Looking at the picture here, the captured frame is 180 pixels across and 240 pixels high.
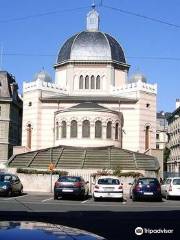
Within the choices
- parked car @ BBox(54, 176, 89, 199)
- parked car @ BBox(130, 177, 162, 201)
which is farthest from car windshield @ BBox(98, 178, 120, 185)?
parked car @ BBox(54, 176, 89, 199)

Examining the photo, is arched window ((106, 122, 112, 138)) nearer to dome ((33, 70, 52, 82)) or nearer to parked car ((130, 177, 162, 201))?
dome ((33, 70, 52, 82))

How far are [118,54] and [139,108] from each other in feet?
34.3

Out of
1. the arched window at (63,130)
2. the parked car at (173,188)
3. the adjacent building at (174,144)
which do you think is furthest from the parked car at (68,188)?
the adjacent building at (174,144)

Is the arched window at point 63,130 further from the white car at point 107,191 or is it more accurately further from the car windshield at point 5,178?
the white car at point 107,191

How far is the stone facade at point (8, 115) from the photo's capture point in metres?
73.6

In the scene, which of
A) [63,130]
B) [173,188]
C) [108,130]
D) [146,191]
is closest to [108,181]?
[146,191]

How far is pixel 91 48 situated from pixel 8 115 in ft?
52.5

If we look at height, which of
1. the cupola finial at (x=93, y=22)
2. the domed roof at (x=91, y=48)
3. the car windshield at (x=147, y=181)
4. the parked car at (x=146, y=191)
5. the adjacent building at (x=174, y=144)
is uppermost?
the cupola finial at (x=93, y=22)

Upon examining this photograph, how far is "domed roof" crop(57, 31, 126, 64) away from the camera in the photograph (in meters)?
71.9

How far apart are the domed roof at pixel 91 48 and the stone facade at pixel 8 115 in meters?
9.70

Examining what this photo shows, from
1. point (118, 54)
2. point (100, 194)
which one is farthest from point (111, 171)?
point (118, 54)

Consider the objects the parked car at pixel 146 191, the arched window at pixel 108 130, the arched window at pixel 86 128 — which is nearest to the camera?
the parked car at pixel 146 191

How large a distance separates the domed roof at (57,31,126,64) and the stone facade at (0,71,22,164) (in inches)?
382

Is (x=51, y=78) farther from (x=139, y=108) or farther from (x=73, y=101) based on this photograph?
(x=139, y=108)
